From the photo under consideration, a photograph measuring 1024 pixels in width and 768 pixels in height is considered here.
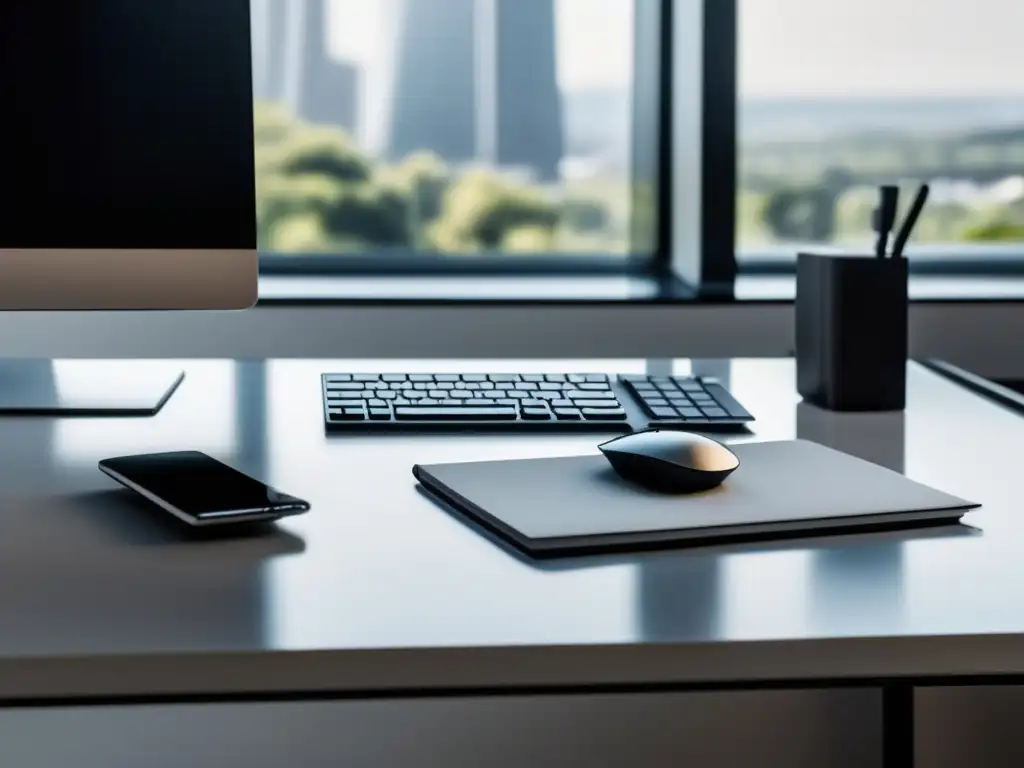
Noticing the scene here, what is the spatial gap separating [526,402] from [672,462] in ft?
1.01

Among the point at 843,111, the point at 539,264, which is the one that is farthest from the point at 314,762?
the point at 843,111

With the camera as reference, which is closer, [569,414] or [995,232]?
[569,414]

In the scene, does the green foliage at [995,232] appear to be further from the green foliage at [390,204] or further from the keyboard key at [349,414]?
the keyboard key at [349,414]

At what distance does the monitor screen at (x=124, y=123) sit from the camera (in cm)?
108

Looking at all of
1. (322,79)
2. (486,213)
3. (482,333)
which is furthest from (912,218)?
(322,79)

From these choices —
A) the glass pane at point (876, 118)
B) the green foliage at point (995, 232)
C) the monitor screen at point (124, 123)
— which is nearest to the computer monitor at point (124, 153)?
the monitor screen at point (124, 123)

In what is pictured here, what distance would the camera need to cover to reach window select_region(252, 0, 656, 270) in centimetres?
208

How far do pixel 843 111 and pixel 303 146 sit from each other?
866 mm

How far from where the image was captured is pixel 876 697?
1.49 metres

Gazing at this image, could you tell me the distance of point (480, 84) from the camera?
2107 millimetres

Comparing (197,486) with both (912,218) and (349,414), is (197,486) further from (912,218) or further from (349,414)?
(912,218)

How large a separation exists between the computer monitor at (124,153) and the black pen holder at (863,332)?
0.48 meters

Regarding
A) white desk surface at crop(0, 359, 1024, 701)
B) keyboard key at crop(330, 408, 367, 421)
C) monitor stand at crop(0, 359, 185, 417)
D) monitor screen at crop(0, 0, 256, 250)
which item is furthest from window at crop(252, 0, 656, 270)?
white desk surface at crop(0, 359, 1024, 701)

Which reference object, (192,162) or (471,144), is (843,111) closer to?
(471,144)
